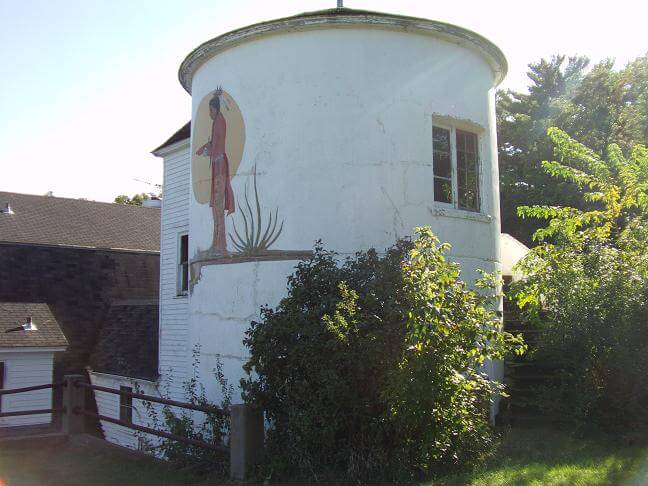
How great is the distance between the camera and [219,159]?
1022cm

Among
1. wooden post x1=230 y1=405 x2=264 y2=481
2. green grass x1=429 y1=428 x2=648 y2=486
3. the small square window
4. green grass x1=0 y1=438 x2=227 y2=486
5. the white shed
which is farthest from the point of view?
the white shed

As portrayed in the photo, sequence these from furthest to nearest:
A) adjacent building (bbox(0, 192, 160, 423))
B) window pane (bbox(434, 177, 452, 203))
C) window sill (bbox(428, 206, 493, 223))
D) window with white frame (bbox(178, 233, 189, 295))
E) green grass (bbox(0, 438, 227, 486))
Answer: adjacent building (bbox(0, 192, 160, 423)) → window with white frame (bbox(178, 233, 189, 295)) → window pane (bbox(434, 177, 452, 203)) → window sill (bbox(428, 206, 493, 223)) → green grass (bbox(0, 438, 227, 486))

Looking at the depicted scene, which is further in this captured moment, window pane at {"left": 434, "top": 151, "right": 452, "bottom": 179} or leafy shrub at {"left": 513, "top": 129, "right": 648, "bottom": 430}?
window pane at {"left": 434, "top": 151, "right": 452, "bottom": 179}

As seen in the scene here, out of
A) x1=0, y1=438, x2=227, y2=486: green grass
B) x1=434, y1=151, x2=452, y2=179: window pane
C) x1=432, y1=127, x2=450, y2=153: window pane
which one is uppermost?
x1=432, y1=127, x2=450, y2=153: window pane

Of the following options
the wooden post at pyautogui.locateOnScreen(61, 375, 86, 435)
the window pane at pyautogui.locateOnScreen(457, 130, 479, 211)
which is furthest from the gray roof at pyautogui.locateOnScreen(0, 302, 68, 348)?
the window pane at pyautogui.locateOnScreen(457, 130, 479, 211)

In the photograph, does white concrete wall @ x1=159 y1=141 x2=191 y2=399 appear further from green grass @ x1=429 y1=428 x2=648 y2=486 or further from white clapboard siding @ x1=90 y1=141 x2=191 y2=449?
green grass @ x1=429 y1=428 x2=648 y2=486

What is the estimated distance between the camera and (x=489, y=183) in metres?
10.5

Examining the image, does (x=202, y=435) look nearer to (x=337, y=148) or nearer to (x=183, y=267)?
(x=337, y=148)

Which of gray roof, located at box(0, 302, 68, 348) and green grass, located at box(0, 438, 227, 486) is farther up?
gray roof, located at box(0, 302, 68, 348)

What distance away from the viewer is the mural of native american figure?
10.0 metres

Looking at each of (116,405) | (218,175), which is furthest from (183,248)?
(218,175)

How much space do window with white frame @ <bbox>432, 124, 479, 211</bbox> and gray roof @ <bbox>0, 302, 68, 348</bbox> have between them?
48.5 feet

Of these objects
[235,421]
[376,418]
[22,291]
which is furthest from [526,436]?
[22,291]

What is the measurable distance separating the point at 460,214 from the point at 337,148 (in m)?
2.17
